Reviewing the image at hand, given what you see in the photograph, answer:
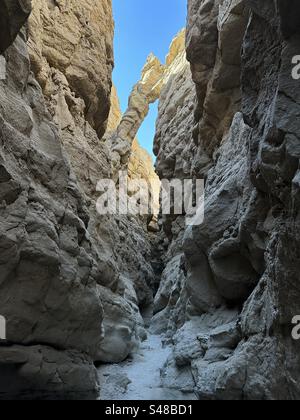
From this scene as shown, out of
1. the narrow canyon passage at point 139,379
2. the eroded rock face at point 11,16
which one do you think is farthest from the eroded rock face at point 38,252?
the eroded rock face at point 11,16

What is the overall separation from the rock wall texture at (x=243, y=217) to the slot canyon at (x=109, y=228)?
4cm

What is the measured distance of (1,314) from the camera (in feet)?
22.9

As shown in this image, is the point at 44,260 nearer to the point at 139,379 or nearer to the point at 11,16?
the point at 11,16

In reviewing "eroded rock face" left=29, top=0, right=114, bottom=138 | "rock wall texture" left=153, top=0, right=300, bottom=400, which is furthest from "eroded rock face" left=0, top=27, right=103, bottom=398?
"eroded rock face" left=29, top=0, right=114, bottom=138

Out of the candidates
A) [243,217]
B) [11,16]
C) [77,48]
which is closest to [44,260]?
[11,16]

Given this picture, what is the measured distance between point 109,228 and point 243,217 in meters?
7.93

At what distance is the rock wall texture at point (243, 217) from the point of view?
5820 mm

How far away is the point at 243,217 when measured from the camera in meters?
9.23

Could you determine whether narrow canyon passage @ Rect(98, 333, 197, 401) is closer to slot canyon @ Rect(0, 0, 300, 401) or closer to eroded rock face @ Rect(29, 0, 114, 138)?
slot canyon @ Rect(0, 0, 300, 401)

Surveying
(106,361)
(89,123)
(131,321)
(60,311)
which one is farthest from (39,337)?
(89,123)

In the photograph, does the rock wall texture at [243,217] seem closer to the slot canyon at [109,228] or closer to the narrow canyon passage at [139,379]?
the slot canyon at [109,228]

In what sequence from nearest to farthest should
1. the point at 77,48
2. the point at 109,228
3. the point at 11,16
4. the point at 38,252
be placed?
the point at 11,16, the point at 38,252, the point at 77,48, the point at 109,228
